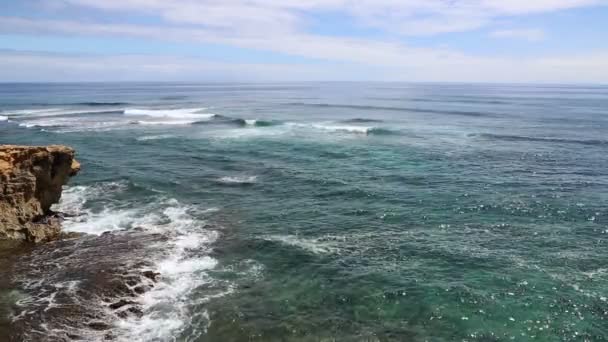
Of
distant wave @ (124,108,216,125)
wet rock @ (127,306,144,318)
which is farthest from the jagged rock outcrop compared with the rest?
distant wave @ (124,108,216,125)

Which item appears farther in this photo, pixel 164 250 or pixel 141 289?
pixel 164 250

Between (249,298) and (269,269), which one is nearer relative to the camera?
(249,298)

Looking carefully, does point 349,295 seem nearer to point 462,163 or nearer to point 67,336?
point 67,336

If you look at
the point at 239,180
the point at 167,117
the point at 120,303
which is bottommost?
the point at 120,303

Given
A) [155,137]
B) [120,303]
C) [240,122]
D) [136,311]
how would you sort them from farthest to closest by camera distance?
[240,122] < [155,137] < [120,303] < [136,311]

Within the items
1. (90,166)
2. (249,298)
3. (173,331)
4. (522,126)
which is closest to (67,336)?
(173,331)

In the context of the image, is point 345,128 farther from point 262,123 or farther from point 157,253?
point 157,253

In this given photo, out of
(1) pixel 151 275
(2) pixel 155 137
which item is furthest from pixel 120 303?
(2) pixel 155 137

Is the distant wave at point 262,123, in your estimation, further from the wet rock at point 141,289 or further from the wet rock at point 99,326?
the wet rock at point 99,326
